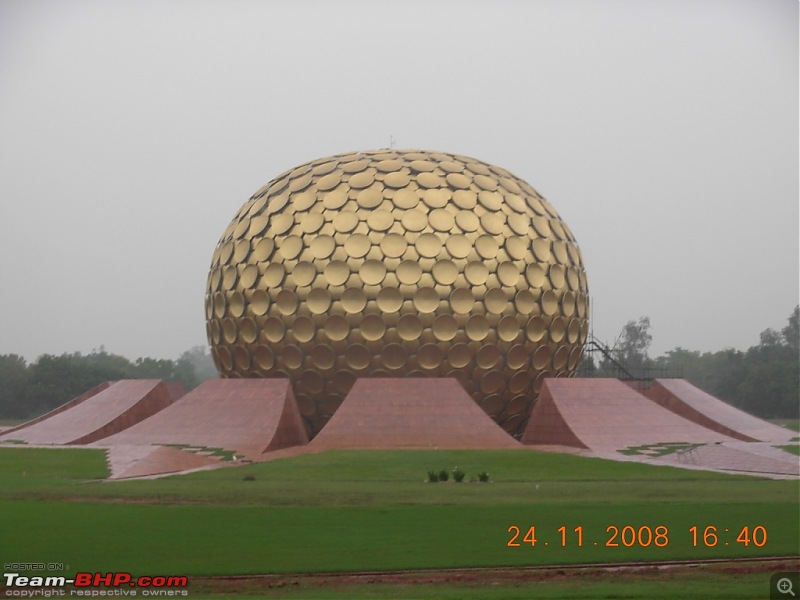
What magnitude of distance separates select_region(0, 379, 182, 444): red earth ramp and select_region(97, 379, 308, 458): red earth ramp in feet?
8.26

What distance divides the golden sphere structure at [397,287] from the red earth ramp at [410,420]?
167cm

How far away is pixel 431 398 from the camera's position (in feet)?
92.4

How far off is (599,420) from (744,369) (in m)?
38.0

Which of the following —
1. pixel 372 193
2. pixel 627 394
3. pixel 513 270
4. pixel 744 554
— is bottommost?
pixel 744 554

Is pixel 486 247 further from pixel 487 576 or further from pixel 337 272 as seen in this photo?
pixel 487 576

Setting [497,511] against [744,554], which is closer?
[744,554]

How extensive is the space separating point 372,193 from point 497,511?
54.6 ft

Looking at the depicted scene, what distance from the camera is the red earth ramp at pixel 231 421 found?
27.1 metres

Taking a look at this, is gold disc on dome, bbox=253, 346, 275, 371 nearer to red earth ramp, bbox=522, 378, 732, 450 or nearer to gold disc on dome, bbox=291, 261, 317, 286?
gold disc on dome, bbox=291, 261, 317, 286

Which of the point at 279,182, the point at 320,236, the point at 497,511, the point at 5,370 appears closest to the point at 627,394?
the point at 320,236

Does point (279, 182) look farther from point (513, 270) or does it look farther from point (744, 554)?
point (744, 554)

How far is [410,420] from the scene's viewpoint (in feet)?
90.2

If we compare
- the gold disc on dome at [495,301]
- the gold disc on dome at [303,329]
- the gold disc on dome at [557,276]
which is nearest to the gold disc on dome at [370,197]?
the gold disc on dome at [303,329]
